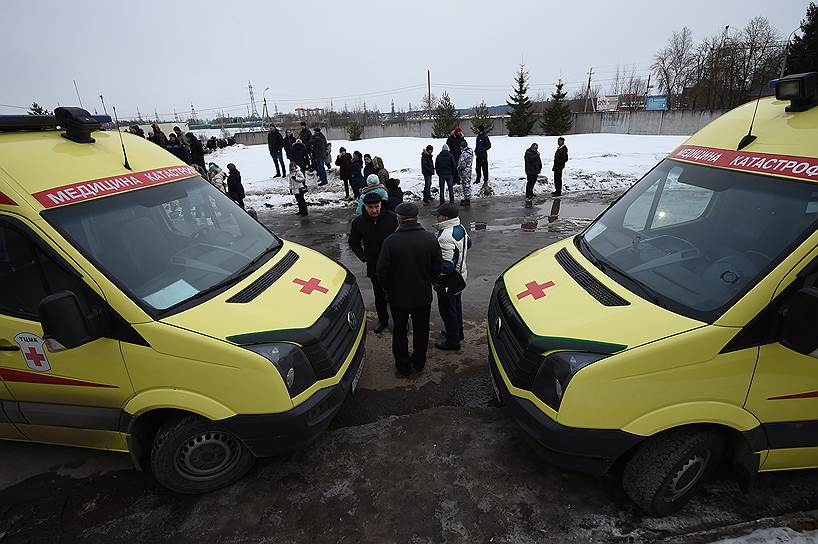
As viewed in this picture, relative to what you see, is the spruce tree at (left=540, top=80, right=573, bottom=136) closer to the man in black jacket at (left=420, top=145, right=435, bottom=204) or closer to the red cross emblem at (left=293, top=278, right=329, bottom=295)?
the man in black jacket at (left=420, top=145, right=435, bottom=204)

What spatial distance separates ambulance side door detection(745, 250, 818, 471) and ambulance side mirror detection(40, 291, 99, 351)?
3.77 metres

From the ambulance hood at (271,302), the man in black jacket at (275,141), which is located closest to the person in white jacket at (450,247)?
the ambulance hood at (271,302)

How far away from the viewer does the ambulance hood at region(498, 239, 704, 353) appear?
2.36 metres

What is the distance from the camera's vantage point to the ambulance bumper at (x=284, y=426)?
8.64 ft

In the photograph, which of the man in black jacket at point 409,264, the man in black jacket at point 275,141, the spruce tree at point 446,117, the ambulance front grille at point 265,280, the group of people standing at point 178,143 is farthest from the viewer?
the spruce tree at point 446,117

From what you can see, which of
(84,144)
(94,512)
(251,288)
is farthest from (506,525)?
(84,144)

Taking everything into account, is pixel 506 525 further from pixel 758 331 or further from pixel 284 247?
pixel 284 247

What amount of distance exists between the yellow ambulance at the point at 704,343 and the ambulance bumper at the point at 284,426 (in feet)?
4.25

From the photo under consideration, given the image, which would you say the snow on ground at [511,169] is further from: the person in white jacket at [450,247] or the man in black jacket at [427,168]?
the person in white jacket at [450,247]

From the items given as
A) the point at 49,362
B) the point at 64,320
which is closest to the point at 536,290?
the point at 64,320

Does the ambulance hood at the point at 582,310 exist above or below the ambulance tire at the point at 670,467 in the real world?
above

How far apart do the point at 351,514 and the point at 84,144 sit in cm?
341

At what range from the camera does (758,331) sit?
2205 millimetres

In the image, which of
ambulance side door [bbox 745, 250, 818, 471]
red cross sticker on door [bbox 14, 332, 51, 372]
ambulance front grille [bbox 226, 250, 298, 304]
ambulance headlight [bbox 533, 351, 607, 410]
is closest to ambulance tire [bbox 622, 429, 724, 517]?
ambulance side door [bbox 745, 250, 818, 471]
